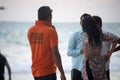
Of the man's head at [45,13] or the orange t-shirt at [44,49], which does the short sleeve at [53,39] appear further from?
the man's head at [45,13]

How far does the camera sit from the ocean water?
27.7 feet

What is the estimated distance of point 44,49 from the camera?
120 inches

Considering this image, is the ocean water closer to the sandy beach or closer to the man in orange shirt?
the sandy beach

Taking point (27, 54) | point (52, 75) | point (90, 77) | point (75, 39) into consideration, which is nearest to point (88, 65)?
point (90, 77)

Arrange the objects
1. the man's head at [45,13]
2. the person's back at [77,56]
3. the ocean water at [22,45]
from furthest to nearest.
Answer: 1. the ocean water at [22,45]
2. the person's back at [77,56]
3. the man's head at [45,13]

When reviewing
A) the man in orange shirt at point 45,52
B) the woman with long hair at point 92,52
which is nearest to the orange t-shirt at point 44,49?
the man in orange shirt at point 45,52

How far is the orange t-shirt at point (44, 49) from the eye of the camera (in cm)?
304

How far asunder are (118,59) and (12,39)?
3579mm

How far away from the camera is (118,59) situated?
8469mm

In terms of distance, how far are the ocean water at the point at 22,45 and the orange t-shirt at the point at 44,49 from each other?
4.82 meters

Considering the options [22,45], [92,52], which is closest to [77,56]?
[92,52]

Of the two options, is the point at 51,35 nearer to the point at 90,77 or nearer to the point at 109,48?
the point at 90,77

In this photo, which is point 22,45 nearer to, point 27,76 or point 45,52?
point 27,76

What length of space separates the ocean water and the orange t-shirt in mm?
Result: 4823
